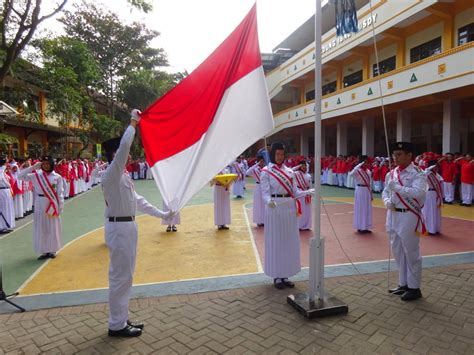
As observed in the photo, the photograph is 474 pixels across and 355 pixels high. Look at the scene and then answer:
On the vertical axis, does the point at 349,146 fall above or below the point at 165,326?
above

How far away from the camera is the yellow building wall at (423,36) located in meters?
16.6

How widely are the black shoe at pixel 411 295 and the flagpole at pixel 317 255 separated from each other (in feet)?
2.97

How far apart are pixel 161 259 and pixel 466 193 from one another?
11.8m

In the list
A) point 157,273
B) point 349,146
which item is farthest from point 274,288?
point 349,146

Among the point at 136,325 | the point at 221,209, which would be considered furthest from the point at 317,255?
the point at 221,209

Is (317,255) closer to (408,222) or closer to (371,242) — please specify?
(408,222)

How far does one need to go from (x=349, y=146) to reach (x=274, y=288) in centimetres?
2933

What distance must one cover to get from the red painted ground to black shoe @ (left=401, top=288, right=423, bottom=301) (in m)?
1.69

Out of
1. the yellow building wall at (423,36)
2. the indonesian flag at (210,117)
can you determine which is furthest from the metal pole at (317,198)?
the yellow building wall at (423,36)

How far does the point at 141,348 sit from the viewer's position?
11.6ft

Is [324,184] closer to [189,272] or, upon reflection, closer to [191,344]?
[189,272]

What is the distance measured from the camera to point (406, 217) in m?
4.57

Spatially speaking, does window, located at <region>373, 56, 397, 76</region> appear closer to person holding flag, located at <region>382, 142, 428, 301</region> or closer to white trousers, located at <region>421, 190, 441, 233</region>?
white trousers, located at <region>421, 190, 441, 233</region>

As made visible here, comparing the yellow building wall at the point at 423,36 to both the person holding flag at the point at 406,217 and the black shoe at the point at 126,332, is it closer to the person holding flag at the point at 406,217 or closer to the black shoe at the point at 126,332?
the person holding flag at the point at 406,217
